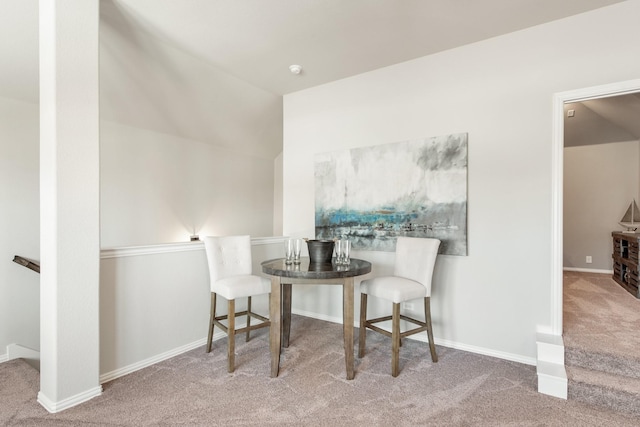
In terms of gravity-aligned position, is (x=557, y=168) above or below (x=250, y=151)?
below

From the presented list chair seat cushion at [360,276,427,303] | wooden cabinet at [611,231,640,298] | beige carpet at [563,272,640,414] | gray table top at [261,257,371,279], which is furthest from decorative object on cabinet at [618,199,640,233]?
gray table top at [261,257,371,279]

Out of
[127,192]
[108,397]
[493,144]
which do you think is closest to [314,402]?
[108,397]

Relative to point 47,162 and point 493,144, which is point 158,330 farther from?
point 493,144

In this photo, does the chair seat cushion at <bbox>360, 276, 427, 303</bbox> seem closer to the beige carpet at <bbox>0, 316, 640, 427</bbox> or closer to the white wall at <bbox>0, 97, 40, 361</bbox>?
the beige carpet at <bbox>0, 316, 640, 427</bbox>

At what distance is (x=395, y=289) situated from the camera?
2561 mm

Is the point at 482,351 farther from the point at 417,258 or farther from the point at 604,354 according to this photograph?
the point at 417,258

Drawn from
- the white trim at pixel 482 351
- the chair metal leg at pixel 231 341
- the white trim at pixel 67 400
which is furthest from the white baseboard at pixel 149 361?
the white trim at pixel 482 351

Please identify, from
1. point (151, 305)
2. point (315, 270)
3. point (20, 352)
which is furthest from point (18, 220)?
point (315, 270)

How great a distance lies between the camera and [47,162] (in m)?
2.08

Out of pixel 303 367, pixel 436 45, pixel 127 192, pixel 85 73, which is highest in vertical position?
pixel 436 45

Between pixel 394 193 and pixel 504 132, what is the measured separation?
109 centimetres

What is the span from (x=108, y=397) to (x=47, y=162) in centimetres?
158

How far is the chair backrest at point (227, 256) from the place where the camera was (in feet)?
9.37

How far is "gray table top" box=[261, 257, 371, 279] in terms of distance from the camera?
2375 millimetres
